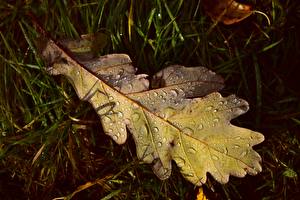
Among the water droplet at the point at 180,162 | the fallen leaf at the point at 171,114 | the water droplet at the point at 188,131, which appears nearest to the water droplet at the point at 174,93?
the fallen leaf at the point at 171,114

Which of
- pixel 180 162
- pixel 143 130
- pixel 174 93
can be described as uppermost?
pixel 174 93

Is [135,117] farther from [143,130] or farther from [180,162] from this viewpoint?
[180,162]

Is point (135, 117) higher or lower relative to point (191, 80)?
lower

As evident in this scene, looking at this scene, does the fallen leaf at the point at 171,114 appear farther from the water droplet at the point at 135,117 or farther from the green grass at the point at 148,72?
the green grass at the point at 148,72

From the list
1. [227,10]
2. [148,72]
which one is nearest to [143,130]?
[148,72]

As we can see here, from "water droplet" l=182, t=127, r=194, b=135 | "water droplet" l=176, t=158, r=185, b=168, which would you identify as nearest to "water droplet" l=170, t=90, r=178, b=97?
"water droplet" l=182, t=127, r=194, b=135

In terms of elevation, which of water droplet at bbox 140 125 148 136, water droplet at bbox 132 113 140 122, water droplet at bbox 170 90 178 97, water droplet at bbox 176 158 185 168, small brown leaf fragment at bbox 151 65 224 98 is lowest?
water droplet at bbox 176 158 185 168

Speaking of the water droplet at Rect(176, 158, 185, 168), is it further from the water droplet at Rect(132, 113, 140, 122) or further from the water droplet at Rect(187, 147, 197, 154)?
the water droplet at Rect(132, 113, 140, 122)
